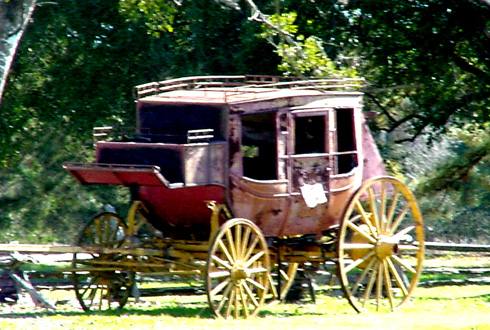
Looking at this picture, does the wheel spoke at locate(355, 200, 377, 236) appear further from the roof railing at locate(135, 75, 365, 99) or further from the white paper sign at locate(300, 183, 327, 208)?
the roof railing at locate(135, 75, 365, 99)

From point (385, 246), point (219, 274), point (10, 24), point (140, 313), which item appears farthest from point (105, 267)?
point (10, 24)

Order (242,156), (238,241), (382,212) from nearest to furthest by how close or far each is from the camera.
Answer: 1. (238,241)
2. (242,156)
3. (382,212)

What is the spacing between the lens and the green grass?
1388cm

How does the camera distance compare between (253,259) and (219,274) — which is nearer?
(219,274)

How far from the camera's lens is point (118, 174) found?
1496 centimetres

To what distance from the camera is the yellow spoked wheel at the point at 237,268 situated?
14.8 meters

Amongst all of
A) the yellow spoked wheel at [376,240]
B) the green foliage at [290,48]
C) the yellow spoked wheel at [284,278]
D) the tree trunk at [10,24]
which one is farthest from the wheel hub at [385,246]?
the tree trunk at [10,24]

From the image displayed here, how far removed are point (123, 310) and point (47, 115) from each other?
1208cm

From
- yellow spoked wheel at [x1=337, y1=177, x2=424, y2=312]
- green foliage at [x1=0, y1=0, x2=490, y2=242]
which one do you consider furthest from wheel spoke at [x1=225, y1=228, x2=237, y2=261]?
green foliage at [x1=0, y1=0, x2=490, y2=242]

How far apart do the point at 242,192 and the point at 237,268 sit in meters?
0.83

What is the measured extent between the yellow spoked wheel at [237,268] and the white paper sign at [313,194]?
0.73 meters

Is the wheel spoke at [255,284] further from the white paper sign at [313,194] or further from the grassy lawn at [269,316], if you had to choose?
the white paper sign at [313,194]

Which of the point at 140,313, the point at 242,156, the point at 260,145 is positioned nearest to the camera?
the point at 242,156

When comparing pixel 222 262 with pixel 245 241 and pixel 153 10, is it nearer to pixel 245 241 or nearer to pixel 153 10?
pixel 245 241
